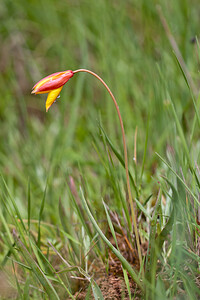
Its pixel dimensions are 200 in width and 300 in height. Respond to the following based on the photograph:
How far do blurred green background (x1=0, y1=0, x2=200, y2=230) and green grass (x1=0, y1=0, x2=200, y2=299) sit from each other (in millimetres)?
11

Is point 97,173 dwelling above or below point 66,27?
below

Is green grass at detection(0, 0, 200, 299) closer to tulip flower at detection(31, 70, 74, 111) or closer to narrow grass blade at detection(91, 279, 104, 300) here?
narrow grass blade at detection(91, 279, 104, 300)

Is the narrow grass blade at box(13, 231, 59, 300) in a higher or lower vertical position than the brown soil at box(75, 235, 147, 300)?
higher

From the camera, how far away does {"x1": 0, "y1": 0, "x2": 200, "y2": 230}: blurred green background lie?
6.61 feet

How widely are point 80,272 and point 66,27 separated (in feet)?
9.34

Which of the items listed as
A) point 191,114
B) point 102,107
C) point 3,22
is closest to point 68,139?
point 102,107

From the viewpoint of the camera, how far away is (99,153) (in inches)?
67.1

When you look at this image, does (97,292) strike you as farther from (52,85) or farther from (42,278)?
(52,85)

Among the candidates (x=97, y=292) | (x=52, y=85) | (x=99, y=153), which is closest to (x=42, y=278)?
(x=97, y=292)

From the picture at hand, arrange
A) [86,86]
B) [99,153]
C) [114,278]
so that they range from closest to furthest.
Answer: [114,278] < [99,153] < [86,86]

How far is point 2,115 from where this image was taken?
312 cm

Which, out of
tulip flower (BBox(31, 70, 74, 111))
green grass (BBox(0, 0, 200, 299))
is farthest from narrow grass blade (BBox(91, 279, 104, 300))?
tulip flower (BBox(31, 70, 74, 111))

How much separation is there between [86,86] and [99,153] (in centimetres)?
132

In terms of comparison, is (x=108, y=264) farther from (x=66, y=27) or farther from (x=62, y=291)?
(x=66, y=27)
